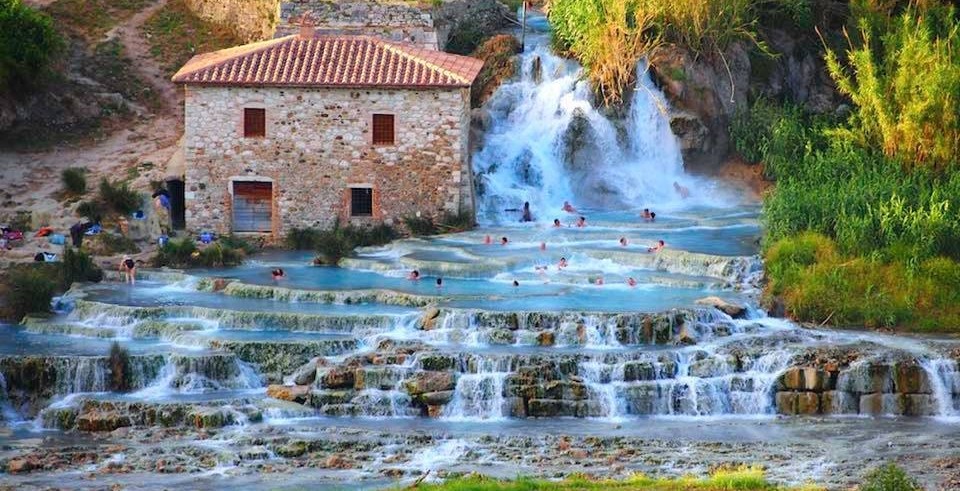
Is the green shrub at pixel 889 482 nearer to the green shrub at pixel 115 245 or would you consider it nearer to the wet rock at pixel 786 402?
the wet rock at pixel 786 402

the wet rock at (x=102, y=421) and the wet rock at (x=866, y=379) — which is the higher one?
the wet rock at (x=866, y=379)

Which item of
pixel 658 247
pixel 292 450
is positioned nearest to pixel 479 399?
pixel 292 450

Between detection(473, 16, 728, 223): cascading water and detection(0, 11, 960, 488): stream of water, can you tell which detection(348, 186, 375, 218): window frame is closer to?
detection(0, 11, 960, 488): stream of water

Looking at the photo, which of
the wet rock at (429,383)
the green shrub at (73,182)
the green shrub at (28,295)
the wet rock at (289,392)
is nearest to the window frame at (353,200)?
the green shrub at (73,182)

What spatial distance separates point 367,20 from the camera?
5631 cm

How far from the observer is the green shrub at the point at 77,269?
46312 millimetres

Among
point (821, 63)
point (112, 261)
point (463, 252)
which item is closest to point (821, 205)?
point (463, 252)

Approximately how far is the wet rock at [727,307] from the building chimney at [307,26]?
14.5 metres

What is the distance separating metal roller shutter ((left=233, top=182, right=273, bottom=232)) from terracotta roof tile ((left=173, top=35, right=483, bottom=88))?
270 cm

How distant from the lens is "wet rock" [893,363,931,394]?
39156mm

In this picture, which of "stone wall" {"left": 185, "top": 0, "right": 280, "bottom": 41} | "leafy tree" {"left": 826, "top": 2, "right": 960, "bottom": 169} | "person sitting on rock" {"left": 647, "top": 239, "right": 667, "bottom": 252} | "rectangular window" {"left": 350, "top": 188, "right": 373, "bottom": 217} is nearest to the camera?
"person sitting on rock" {"left": 647, "top": 239, "right": 667, "bottom": 252}

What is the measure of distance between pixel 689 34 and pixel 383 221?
1103 centimetres

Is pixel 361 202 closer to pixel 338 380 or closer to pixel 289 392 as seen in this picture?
pixel 338 380

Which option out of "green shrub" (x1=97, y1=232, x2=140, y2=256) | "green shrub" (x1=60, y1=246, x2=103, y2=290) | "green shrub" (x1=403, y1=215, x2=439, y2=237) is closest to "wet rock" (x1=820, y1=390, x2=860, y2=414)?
"green shrub" (x1=403, y1=215, x2=439, y2=237)
